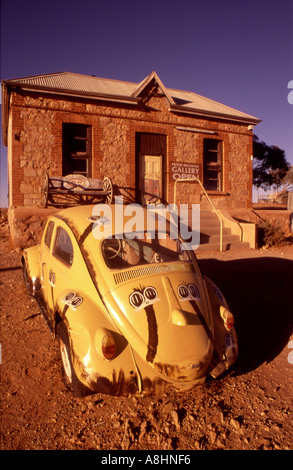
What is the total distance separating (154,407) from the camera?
274 centimetres

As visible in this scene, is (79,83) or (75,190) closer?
(75,190)

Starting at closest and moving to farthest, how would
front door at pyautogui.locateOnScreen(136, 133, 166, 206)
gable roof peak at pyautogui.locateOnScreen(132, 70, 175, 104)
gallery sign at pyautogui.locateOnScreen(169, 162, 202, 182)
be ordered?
gable roof peak at pyautogui.locateOnScreen(132, 70, 175, 104) → front door at pyautogui.locateOnScreen(136, 133, 166, 206) → gallery sign at pyautogui.locateOnScreen(169, 162, 202, 182)

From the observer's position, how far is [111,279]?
9.46 feet

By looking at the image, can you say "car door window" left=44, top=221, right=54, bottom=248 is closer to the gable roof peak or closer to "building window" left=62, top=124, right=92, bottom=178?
"building window" left=62, top=124, right=92, bottom=178

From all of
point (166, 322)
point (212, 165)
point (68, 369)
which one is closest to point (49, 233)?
point (68, 369)

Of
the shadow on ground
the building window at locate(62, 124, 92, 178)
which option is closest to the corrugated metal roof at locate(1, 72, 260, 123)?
the building window at locate(62, 124, 92, 178)

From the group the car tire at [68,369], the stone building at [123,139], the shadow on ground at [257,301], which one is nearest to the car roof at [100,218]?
the car tire at [68,369]

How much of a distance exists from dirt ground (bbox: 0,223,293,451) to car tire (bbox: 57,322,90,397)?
0.16m

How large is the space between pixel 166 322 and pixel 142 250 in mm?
1042

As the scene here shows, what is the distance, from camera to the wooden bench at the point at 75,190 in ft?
31.8

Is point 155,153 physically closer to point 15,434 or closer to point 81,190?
point 81,190

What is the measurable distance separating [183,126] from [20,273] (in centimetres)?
867

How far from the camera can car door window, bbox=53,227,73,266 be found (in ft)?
11.0

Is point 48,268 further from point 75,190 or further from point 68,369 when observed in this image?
point 75,190
